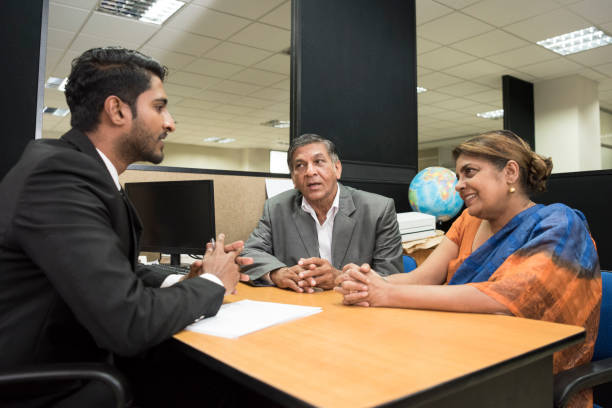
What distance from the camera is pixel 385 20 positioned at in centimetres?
300

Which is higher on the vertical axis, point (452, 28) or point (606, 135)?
point (452, 28)

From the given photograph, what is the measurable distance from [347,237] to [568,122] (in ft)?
18.7

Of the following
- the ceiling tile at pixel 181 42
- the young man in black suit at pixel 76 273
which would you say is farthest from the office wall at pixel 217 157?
the young man in black suit at pixel 76 273

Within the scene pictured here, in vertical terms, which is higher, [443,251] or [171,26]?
[171,26]

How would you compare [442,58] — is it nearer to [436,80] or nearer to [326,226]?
[436,80]

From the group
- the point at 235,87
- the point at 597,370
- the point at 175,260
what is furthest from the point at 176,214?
the point at 235,87

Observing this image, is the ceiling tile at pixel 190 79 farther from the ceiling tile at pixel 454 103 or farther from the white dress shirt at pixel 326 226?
the white dress shirt at pixel 326 226

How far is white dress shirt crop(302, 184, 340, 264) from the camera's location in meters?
1.87

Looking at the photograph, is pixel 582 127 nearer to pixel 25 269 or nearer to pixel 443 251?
pixel 443 251

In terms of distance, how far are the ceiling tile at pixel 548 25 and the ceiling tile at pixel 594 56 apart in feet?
2.83

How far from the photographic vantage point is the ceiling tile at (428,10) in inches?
161

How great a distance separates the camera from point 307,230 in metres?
1.82

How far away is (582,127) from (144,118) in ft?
21.9

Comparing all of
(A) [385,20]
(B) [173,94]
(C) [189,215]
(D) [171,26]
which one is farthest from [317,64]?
(B) [173,94]
